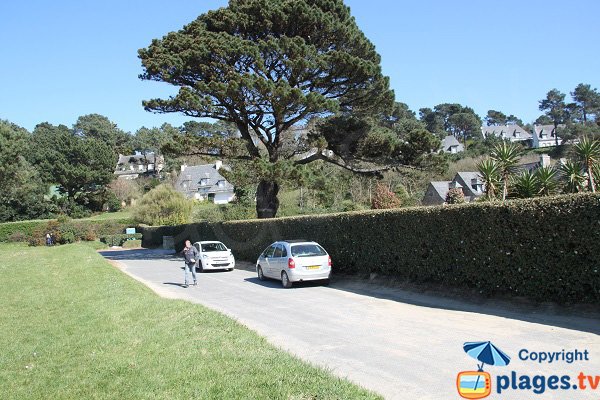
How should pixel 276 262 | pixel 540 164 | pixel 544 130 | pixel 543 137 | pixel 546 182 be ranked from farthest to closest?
1. pixel 544 130
2. pixel 543 137
3. pixel 540 164
4. pixel 276 262
5. pixel 546 182

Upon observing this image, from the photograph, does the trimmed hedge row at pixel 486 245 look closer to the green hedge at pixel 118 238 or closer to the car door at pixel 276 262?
the car door at pixel 276 262

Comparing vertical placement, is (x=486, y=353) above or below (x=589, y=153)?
below

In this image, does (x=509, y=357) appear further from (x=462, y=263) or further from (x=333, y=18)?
(x=333, y=18)

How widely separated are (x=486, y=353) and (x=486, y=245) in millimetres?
5036

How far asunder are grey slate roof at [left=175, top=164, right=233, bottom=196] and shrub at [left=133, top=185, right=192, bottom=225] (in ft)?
100

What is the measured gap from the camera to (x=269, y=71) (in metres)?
27.9

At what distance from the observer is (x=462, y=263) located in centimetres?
1344

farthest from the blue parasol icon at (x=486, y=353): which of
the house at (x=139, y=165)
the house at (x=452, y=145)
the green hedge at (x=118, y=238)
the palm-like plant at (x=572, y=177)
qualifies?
the house at (x=139, y=165)

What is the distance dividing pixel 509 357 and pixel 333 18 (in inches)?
954

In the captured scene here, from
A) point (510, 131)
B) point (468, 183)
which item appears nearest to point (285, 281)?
point (468, 183)

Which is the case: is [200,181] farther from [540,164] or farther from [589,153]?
[589,153]

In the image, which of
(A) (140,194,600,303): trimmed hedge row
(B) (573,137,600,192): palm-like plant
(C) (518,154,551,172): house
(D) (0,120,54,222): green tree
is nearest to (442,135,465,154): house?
(C) (518,154,551,172): house

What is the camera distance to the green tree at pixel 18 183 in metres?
56.3

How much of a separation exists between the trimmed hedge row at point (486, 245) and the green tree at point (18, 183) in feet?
161
